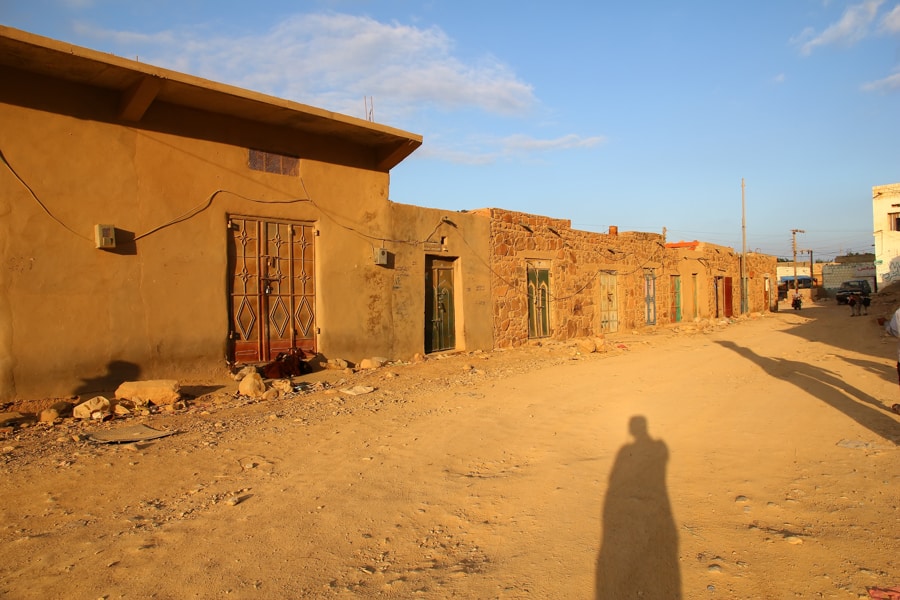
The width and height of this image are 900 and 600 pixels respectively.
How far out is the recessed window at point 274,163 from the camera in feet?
30.0

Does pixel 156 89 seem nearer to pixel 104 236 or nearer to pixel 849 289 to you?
pixel 104 236

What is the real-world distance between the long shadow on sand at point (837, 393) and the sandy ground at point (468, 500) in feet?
0.25

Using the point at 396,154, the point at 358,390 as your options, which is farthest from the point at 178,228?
the point at 396,154

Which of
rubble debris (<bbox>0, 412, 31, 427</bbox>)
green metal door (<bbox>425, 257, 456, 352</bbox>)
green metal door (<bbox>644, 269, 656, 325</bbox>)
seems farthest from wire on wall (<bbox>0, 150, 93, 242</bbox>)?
green metal door (<bbox>644, 269, 656, 325</bbox>)

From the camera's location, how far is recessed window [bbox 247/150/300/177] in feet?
30.0

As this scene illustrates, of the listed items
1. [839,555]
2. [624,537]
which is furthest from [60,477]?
[839,555]

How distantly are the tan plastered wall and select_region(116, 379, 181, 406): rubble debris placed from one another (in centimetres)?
84

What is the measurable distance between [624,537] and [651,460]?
1.64 m

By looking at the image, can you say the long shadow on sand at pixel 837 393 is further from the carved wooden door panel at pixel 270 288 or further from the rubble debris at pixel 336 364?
the carved wooden door panel at pixel 270 288

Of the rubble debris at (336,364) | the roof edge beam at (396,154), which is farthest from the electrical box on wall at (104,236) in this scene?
the roof edge beam at (396,154)

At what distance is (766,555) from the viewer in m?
3.05

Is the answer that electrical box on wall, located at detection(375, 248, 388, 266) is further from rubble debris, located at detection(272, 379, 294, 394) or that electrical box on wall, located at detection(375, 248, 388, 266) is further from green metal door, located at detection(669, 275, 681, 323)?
green metal door, located at detection(669, 275, 681, 323)

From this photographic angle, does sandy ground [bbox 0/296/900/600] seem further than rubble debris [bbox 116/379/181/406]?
No

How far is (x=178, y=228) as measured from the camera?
8.14 metres
